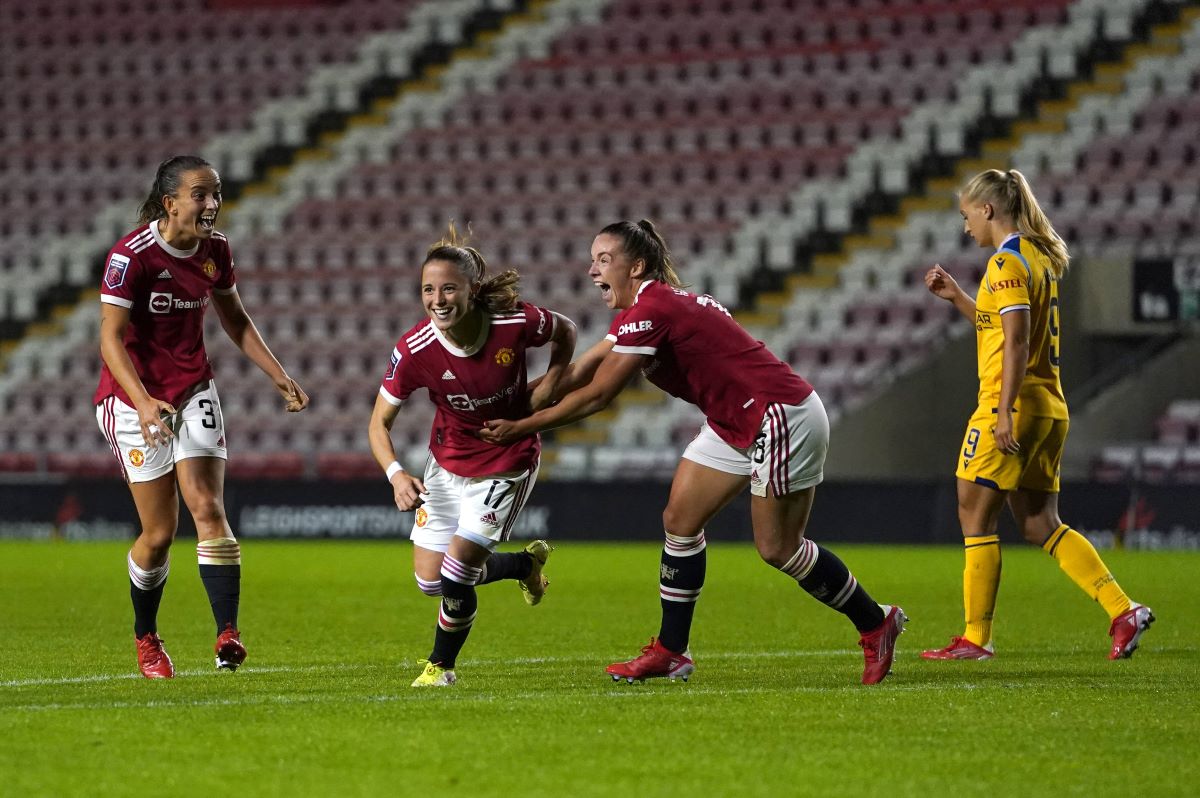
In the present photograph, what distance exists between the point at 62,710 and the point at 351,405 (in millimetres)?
17340

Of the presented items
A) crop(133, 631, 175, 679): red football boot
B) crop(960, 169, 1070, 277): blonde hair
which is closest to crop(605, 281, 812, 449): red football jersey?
crop(960, 169, 1070, 277): blonde hair

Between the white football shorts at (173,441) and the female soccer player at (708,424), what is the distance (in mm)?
1243

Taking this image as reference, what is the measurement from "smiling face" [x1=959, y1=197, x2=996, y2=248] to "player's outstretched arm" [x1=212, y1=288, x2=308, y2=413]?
298 centimetres

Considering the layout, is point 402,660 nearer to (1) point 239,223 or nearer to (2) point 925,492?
(2) point 925,492

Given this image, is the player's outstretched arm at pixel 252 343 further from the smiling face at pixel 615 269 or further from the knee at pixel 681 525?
the knee at pixel 681 525

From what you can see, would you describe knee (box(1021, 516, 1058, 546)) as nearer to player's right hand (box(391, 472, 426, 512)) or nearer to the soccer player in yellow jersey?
the soccer player in yellow jersey

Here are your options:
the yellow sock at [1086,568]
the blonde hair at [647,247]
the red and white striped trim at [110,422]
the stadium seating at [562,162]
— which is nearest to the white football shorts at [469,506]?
the blonde hair at [647,247]

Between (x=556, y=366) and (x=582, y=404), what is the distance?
485 mm

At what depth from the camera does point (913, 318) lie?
21.3 m

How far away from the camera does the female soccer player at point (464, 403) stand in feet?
21.8

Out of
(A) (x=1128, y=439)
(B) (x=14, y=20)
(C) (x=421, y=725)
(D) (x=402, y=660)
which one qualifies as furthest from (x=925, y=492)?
(B) (x=14, y=20)

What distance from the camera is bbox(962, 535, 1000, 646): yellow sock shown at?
779 centimetres

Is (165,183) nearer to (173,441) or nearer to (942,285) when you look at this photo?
(173,441)

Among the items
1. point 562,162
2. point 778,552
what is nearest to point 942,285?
point 778,552
